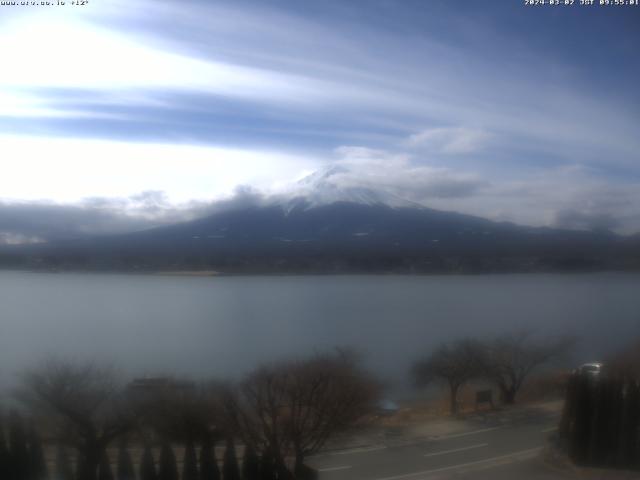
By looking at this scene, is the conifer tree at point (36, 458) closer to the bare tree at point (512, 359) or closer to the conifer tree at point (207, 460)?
the conifer tree at point (207, 460)

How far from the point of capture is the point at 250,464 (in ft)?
9.45

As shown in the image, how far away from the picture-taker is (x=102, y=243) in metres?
3.23

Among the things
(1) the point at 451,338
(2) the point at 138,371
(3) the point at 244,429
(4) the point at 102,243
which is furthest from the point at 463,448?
(4) the point at 102,243

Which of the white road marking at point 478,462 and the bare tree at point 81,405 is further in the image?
the white road marking at point 478,462

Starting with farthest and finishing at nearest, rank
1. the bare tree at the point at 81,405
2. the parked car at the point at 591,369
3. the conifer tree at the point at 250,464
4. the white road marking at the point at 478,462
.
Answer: the parked car at the point at 591,369 < the white road marking at the point at 478,462 < the conifer tree at the point at 250,464 < the bare tree at the point at 81,405

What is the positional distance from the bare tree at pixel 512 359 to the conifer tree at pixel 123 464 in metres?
1.94

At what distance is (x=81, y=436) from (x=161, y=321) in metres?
0.70

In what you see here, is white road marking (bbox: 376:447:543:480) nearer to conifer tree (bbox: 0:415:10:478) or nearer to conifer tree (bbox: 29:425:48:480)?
conifer tree (bbox: 29:425:48:480)

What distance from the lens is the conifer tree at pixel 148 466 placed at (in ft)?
9.17

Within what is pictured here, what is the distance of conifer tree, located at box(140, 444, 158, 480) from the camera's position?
2.79 m

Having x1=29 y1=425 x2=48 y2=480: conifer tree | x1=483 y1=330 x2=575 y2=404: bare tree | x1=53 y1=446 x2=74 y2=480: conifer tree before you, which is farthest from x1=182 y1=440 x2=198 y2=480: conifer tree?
x1=483 y1=330 x2=575 y2=404: bare tree

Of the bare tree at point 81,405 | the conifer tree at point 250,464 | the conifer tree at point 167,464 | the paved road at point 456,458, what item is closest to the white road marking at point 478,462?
the paved road at point 456,458

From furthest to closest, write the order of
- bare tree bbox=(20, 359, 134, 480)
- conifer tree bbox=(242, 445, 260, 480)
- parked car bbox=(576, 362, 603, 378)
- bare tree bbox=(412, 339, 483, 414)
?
parked car bbox=(576, 362, 603, 378)
bare tree bbox=(412, 339, 483, 414)
conifer tree bbox=(242, 445, 260, 480)
bare tree bbox=(20, 359, 134, 480)

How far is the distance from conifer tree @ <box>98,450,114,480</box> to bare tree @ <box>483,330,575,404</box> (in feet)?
6.65
